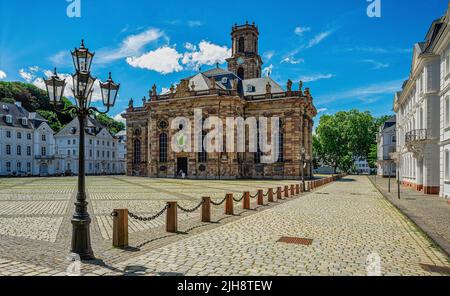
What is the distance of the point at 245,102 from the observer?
5025cm

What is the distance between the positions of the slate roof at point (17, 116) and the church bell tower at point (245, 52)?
123 ft

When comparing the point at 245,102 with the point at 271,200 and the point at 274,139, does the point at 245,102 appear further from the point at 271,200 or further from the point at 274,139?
the point at 271,200

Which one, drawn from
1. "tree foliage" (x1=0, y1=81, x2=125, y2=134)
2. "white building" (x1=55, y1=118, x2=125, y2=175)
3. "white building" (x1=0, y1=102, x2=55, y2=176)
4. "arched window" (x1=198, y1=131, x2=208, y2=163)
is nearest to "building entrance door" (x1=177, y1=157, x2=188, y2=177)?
"arched window" (x1=198, y1=131, x2=208, y2=163)

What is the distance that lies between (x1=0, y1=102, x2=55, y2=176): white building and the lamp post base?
6024 centimetres

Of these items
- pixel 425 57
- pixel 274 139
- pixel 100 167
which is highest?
pixel 425 57

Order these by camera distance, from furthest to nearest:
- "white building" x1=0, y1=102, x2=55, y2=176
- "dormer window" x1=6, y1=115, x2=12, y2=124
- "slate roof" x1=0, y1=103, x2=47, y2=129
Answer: "dormer window" x1=6, y1=115, x2=12, y2=124
"slate roof" x1=0, y1=103, x2=47, y2=129
"white building" x1=0, y1=102, x2=55, y2=176

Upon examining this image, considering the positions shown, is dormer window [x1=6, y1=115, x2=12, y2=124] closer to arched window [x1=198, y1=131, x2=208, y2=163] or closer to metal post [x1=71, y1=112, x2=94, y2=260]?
arched window [x1=198, y1=131, x2=208, y2=163]

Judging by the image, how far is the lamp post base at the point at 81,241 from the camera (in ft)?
22.3

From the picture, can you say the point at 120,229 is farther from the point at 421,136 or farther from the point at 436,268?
the point at 421,136

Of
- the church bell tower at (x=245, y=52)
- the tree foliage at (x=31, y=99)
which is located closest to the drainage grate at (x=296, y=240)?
the church bell tower at (x=245, y=52)

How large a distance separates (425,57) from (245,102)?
3043 centimetres

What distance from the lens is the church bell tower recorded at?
64.0 metres

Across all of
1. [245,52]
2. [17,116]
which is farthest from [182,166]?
[17,116]
